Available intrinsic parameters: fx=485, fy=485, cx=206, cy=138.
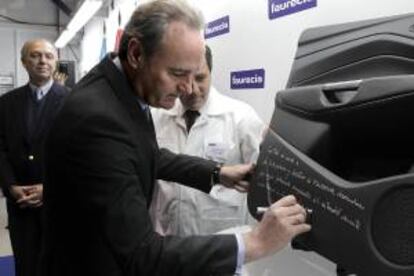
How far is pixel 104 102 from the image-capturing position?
3.26ft

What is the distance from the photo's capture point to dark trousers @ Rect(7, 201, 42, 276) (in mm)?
2641

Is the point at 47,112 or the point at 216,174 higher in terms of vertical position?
the point at 47,112

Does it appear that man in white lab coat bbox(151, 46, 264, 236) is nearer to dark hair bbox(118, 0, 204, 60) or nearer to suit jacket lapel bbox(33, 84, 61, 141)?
dark hair bbox(118, 0, 204, 60)

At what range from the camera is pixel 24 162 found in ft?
8.70

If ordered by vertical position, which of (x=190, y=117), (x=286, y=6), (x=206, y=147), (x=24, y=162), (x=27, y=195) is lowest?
(x=27, y=195)

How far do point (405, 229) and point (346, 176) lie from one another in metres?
0.19

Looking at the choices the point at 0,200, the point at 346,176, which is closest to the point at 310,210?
the point at 346,176

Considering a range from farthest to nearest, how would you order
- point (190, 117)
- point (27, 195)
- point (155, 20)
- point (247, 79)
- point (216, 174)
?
point (27, 195) → point (247, 79) → point (190, 117) → point (216, 174) → point (155, 20)

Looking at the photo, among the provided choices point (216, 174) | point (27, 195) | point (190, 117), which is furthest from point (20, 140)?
point (216, 174)

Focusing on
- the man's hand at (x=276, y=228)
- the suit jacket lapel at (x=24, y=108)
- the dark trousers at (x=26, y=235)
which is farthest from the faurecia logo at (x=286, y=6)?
the dark trousers at (x=26, y=235)

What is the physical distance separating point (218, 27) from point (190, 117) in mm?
689

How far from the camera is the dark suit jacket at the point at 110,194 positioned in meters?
0.92

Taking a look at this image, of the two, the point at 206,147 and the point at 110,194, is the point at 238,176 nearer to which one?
the point at 110,194

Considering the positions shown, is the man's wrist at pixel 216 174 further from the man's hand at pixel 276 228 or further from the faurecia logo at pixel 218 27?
the faurecia logo at pixel 218 27
